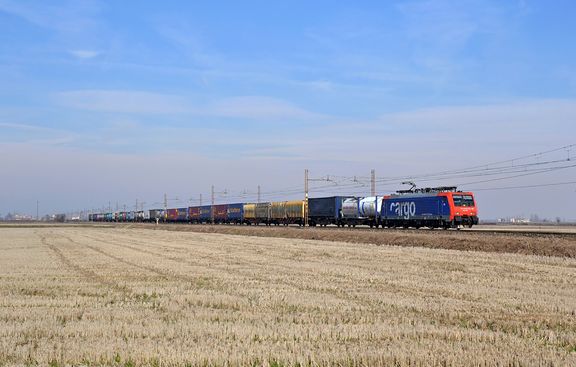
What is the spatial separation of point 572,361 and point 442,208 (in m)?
49.5

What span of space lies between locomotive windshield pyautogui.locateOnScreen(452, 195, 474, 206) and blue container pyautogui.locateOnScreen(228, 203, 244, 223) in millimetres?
52781

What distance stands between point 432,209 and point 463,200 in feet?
10.4

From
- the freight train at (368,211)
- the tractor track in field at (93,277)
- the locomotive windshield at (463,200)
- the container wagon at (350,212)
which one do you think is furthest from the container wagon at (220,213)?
the tractor track in field at (93,277)

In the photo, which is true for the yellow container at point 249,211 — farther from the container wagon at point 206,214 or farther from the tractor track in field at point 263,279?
the tractor track in field at point 263,279

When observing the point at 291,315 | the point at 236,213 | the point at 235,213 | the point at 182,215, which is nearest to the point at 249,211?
the point at 236,213

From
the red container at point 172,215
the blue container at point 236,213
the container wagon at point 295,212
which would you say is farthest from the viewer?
the red container at point 172,215

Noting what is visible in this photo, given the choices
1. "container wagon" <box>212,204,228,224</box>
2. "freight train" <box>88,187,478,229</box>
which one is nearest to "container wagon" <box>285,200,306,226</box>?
"freight train" <box>88,187,478,229</box>

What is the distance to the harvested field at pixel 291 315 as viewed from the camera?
31.3 ft

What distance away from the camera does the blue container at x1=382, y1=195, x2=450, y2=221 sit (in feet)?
190

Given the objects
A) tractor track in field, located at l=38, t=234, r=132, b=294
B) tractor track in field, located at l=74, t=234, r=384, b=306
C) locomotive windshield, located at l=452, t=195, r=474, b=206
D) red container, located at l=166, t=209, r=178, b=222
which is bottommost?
tractor track in field, located at l=74, t=234, r=384, b=306

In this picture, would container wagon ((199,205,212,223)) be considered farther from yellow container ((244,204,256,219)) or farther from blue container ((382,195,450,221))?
blue container ((382,195,450,221))

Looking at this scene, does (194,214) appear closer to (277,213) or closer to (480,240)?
(277,213)

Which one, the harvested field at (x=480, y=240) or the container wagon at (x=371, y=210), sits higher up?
the container wagon at (x=371, y=210)

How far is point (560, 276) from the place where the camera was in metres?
21.5
